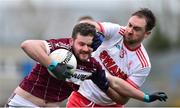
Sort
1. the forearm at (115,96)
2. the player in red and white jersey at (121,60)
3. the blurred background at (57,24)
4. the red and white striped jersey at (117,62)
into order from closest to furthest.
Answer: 1. the forearm at (115,96)
2. the player in red and white jersey at (121,60)
3. the red and white striped jersey at (117,62)
4. the blurred background at (57,24)

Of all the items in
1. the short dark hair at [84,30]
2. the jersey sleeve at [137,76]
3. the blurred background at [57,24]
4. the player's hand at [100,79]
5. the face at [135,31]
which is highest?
the short dark hair at [84,30]

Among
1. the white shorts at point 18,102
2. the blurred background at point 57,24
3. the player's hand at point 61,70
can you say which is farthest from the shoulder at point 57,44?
the blurred background at point 57,24

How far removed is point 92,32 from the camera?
8727 millimetres

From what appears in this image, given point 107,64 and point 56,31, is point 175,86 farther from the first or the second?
point 56,31

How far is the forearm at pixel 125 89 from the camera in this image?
9.90 meters

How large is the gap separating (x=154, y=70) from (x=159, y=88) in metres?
5.21

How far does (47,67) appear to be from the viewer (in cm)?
859

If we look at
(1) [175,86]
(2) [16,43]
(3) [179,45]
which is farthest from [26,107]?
(2) [16,43]

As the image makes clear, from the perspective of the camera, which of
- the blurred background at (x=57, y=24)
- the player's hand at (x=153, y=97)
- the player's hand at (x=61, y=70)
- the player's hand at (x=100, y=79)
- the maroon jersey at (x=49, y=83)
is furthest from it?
the blurred background at (x=57, y=24)

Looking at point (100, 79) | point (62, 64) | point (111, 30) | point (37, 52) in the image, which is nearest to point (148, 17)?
point (111, 30)

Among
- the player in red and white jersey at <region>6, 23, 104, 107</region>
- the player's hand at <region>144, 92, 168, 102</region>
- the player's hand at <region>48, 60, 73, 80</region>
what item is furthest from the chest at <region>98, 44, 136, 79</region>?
the player's hand at <region>48, 60, 73, 80</region>

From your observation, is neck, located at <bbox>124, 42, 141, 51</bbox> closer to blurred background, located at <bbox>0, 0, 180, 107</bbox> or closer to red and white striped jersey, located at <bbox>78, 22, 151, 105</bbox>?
red and white striped jersey, located at <bbox>78, 22, 151, 105</bbox>

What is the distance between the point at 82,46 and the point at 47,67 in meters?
0.45

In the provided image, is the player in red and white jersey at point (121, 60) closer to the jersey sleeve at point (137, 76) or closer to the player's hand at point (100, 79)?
the jersey sleeve at point (137, 76)
